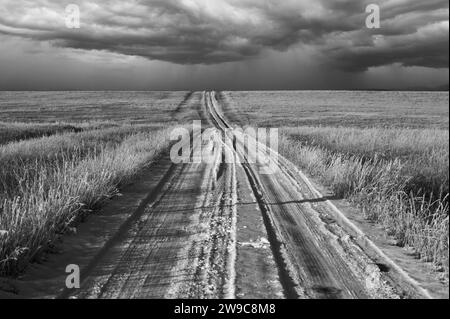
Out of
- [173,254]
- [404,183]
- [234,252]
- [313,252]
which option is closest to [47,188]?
[173,254]

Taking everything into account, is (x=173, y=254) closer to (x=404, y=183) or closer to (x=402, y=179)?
(x=404, y=183)

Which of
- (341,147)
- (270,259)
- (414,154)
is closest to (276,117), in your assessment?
(341,147)

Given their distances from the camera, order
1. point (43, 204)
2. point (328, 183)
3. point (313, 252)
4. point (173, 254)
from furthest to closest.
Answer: point (328, 183) → point (43, 204) → point (313, 252) → point (173, 254)

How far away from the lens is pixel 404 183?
7.58 meters

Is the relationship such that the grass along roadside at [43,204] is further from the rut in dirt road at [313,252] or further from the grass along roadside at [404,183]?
the grass along roadside at [404,183]

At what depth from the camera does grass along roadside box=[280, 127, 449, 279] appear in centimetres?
536

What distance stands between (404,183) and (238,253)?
4112mm

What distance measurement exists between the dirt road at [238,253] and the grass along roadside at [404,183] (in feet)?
2.08

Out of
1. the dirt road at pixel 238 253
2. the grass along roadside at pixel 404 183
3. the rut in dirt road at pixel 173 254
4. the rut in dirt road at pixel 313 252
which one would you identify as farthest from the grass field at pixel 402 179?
the rut in dirt road at pixel 173 254

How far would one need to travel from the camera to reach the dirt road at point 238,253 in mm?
4184

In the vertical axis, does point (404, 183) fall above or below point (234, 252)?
above

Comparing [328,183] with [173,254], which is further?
[328,183]
